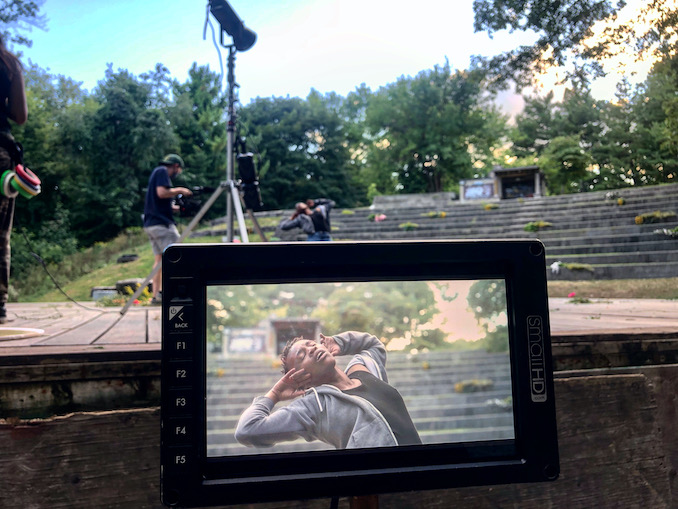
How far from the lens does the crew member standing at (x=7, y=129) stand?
5.89 ft

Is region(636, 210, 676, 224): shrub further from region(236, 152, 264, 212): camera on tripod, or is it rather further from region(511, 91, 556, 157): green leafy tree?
region(511, 91, 556, 157): green leafy tree

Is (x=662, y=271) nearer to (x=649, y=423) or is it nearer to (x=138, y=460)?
(x=649, y=423)

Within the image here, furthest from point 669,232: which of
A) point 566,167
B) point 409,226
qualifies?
point 566,167

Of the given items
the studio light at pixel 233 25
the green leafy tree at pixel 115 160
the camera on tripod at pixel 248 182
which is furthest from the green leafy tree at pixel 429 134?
the studio light at pixel 233 25

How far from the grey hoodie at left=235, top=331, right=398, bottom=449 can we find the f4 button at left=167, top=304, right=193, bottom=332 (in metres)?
0.12

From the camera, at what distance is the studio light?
235 centimetres

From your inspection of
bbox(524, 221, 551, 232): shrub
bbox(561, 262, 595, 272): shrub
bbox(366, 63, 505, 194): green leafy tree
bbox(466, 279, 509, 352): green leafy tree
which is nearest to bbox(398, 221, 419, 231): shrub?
bbox(524, 221, 551, 232): shrub

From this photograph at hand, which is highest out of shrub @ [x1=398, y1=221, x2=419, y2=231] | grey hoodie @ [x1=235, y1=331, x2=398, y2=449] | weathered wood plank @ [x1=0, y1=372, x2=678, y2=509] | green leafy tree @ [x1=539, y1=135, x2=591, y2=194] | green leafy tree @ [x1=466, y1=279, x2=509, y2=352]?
green leafy tree @ [x1=539, y1=135, x2=591, y2=194]

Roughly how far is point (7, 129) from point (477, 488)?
202cm

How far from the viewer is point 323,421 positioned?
583mm

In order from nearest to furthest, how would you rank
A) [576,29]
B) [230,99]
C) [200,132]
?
[576,29] < [230,99] < [200,132]

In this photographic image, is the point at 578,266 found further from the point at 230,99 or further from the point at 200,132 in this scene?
A: the point at 200,132

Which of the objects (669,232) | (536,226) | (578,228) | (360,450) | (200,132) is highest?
(200,132)

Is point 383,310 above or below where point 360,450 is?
above
